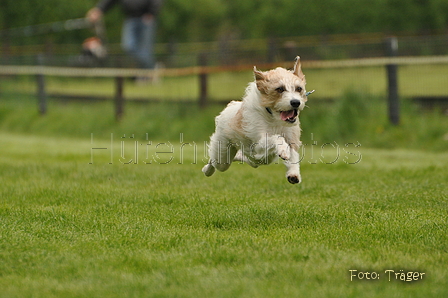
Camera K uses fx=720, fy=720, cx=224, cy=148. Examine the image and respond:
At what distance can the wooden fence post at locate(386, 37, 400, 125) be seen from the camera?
12352mm

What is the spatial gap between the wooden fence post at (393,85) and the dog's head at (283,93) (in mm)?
6760

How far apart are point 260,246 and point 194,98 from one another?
1011 cm

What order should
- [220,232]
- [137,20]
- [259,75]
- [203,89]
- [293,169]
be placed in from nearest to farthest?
[220,232], [293,169], [259,75], [203,89], [137,20]

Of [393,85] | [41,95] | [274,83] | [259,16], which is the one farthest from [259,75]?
[259,16]

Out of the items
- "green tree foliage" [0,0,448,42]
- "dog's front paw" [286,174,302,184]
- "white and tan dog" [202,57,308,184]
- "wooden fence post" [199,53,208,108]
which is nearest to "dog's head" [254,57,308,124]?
"white and tan dog" [202,57,308,184]

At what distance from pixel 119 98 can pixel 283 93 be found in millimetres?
10145

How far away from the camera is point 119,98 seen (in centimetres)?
1552

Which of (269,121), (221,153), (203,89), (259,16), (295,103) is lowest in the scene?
(221,153)

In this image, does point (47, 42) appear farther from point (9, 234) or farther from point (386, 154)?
point (9, 234)

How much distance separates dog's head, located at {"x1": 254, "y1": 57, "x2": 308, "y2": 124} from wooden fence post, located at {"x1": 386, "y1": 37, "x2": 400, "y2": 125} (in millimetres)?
6760

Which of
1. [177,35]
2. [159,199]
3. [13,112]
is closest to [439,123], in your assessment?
[159,199]

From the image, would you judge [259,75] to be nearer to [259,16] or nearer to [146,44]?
[146,44]

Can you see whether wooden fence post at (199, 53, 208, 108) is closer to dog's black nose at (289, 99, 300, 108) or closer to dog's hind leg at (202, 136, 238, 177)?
dog's hind leg at (202, 136, 238, 177)

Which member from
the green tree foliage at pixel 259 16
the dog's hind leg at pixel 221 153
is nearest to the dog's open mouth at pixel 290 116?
the dog's hind leg at pixel 221 153
